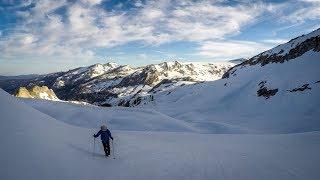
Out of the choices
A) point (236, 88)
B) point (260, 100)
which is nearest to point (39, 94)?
point (236, 88)

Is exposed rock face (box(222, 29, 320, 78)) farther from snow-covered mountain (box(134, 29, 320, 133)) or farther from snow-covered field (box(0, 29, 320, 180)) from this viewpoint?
snow-covered field (box(0, 29, 320, 180))

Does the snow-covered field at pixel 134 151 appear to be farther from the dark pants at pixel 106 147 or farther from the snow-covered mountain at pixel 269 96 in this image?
the snow-covered mountain at pixel 269 96

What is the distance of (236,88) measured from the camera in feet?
225

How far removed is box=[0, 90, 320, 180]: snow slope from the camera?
10523 mm

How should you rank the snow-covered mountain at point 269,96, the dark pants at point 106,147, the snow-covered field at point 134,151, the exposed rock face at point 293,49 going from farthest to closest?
the exposed rock face at point 293,49 < the snow-covered mountain at point 269,96 < the dark pants at point 106,147 < the snow-covered field at point 134,151

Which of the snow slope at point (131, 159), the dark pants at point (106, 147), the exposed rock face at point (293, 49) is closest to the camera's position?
the snow slope at point (131, 159)

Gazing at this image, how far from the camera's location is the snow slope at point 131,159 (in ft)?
34.5

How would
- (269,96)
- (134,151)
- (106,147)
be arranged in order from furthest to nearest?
(269,96)
(134,151)
(106,147)

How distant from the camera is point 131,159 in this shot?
576 inches

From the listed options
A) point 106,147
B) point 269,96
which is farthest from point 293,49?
point 106,147

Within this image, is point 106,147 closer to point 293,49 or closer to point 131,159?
point 131,159

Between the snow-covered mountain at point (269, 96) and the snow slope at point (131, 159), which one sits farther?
the snow-covered mountain at point (269, 96)

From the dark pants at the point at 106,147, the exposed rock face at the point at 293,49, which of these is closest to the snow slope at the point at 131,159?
the dark pants at the point at 106,147

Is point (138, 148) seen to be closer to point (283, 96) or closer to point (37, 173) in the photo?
point (37, 173)
